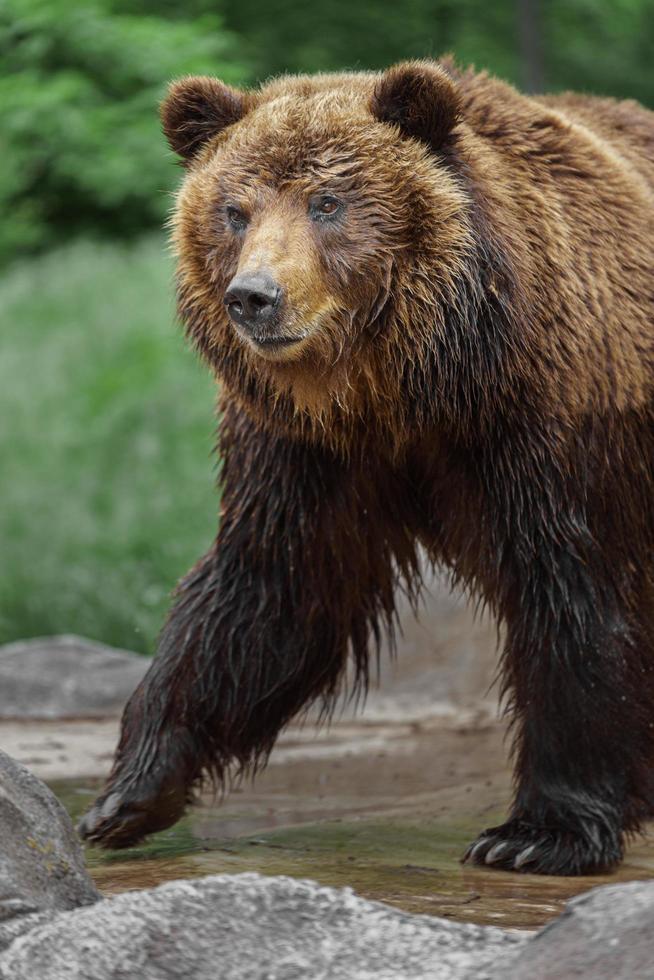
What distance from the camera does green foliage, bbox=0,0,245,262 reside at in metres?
11.0

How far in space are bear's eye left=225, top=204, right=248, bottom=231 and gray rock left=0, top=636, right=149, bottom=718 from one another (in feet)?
15.0

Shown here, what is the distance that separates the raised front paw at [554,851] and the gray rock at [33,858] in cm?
152

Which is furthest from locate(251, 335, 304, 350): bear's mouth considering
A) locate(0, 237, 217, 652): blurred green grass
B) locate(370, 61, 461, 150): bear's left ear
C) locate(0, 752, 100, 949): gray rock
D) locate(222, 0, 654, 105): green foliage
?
locate(222, 0, 654, 105): green foliage

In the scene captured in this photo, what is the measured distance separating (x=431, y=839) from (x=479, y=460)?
1454 millimetres

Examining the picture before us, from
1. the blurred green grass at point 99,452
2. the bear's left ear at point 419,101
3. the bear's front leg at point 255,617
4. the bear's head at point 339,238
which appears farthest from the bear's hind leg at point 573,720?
the blurred green grass at point 99,452

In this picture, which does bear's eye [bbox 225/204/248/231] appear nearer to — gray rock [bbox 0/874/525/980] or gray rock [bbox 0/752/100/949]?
gray rock [bbox 0/752/100/949]

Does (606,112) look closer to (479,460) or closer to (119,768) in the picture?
(479,460)

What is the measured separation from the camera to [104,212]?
54.8 ft

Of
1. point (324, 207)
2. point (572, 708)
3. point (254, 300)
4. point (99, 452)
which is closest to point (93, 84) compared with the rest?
point (99, 452)

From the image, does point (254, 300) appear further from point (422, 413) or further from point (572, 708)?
point (572, 708)

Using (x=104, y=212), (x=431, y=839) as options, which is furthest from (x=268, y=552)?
(x=104, y=212)

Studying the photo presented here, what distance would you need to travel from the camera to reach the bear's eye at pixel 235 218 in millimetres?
4887

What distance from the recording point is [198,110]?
207 inches

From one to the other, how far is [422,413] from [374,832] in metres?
1.67
